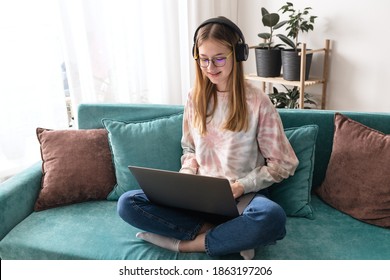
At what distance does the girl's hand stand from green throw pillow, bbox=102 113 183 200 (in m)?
0.36

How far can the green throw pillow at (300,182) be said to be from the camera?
1418 mm

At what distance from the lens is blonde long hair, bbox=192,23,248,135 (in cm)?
127

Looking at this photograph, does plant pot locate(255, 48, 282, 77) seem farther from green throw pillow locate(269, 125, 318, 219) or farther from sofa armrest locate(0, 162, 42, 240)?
sofa armrest locate(0, 162, 42, 240)

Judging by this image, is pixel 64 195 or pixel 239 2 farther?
pixel 239 2

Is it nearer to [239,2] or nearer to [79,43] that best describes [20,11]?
[79,43]

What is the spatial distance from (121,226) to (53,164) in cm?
46

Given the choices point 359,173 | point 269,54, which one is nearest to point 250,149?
point 359,173

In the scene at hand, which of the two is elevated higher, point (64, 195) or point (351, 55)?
point (351, 55)

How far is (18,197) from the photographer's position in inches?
58.2

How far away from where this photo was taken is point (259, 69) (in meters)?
2.48

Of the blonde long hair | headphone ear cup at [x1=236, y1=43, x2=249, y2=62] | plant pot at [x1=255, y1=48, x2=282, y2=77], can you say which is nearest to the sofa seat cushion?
the blonde long hair

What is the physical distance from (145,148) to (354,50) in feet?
4.97

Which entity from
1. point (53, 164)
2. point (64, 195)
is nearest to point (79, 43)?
point (53, 164)
